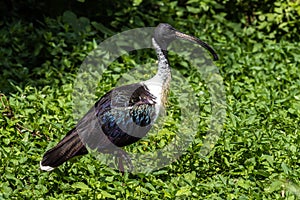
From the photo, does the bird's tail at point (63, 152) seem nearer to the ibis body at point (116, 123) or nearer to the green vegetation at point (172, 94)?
the ibis body at point (116, 123)

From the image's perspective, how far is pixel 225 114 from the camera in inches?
264

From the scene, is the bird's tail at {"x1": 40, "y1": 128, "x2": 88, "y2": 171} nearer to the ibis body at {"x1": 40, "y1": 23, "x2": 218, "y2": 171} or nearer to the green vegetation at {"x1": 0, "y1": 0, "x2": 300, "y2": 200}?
the ibis body at {"x1": 40, "y1": 23, "x2": 218, "y2": 171}

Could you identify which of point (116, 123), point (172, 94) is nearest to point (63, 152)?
point (116, 123)

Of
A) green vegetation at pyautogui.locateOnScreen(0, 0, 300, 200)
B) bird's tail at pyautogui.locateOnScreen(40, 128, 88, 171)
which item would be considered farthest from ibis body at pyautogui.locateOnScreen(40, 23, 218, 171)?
green vegetation at pyautogui.locateOnScreen(0, 0, 300, 200)

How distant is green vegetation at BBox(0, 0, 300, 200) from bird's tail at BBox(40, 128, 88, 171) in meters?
0.15

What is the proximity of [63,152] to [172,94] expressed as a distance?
5.70ft

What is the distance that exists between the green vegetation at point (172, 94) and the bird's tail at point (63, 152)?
0.50ft

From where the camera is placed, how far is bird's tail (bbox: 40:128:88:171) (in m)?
5.56

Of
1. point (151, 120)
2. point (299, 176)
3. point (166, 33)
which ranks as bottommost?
point (299, 176)

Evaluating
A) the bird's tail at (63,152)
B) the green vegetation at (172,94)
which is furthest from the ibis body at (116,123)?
the green vegetation at (172,94)

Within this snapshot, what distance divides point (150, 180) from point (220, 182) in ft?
1.82

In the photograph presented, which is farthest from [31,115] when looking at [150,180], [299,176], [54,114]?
[299,176]

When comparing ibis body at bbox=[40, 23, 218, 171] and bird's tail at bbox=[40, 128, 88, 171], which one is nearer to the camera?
bird's tail at bbox=[40, 128, 88, 171]

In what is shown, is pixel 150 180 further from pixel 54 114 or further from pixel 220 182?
pixel 54 114
